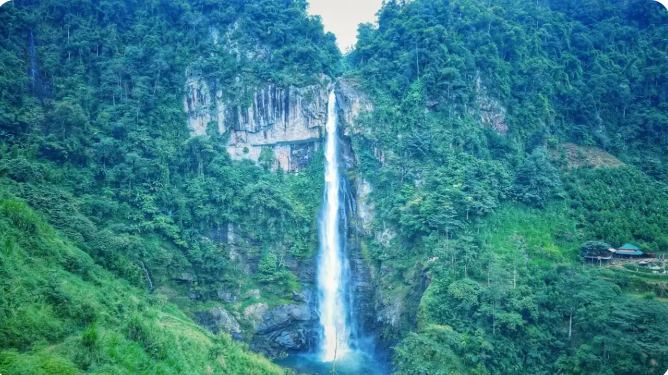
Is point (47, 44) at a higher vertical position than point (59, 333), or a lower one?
higher

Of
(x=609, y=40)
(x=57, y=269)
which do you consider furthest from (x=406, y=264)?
(x=609, y=40)

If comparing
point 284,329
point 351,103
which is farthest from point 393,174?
point 284,329

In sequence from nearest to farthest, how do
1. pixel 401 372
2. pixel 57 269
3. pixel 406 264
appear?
pixel 57 269
pixel 401 372
pixel 406 264

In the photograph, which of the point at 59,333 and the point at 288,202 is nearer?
the point at 59,333

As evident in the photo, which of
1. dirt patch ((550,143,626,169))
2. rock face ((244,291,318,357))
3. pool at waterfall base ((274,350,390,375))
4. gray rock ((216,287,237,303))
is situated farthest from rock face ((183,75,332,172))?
dirt patch ((550,143,626,169))

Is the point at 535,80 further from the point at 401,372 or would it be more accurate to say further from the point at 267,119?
the point at 401,372

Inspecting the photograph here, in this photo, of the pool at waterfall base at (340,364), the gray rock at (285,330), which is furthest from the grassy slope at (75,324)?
the gray rock at (285,330)

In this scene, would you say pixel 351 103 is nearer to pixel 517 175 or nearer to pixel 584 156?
pixel 517 175
